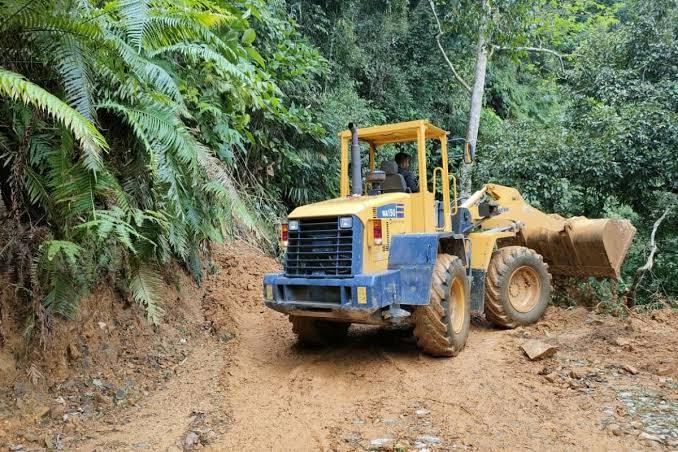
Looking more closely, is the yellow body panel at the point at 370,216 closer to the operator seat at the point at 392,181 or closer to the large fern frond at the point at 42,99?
the operator seat at the point at 392,181

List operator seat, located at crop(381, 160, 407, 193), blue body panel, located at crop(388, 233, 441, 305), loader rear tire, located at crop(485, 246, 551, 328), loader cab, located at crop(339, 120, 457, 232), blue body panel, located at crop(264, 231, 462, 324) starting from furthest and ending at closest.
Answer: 1. loader rear tire, located at crop(485, 246, 551, 328)
2. operator seat, located at crop(381, 160, 407, 193)
3. loader cab, located at crop(339, 120, 457, 232)
4. blue body panel, located at crop(388, 233, 441, 305)
5. blue body panel, located at crop(264, 231, 462, 324)

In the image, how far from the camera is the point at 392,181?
20.3 ft

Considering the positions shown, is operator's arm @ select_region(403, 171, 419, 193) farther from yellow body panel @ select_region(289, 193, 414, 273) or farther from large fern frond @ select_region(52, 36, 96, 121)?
large fern frond @ select_region(52, 36, 96, 121)

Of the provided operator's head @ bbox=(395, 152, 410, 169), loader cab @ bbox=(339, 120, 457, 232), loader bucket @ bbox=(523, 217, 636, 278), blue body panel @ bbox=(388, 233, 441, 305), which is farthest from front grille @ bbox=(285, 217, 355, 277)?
loader bucket @ bbox=(523, 217, 636, 278)

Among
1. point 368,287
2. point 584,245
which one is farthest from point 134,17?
point 584,245

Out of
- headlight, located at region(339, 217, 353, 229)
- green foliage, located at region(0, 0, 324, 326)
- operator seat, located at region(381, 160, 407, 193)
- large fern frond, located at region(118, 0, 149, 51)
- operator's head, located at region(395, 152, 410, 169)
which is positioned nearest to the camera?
green foliage, located at region(0, 0, 324, 326)

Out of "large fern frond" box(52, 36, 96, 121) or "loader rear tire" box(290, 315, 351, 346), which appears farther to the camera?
"loader rear tire" box(290, 315, 351, 346)

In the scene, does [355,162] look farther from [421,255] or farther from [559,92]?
[559,92]

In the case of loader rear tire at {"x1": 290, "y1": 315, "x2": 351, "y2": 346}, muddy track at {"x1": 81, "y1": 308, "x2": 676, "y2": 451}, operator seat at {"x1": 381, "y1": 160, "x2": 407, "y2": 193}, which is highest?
operator seat at {"x1": 381, "y1": 160, "x2": 407, "y2": 193}

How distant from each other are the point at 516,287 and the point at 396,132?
254 centimetres

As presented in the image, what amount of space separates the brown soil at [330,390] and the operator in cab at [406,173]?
5.74ft

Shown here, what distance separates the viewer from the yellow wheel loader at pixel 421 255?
528cm

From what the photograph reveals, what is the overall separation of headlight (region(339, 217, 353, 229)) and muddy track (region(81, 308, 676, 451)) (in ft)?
4.65

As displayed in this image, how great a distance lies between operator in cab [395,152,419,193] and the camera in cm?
627
